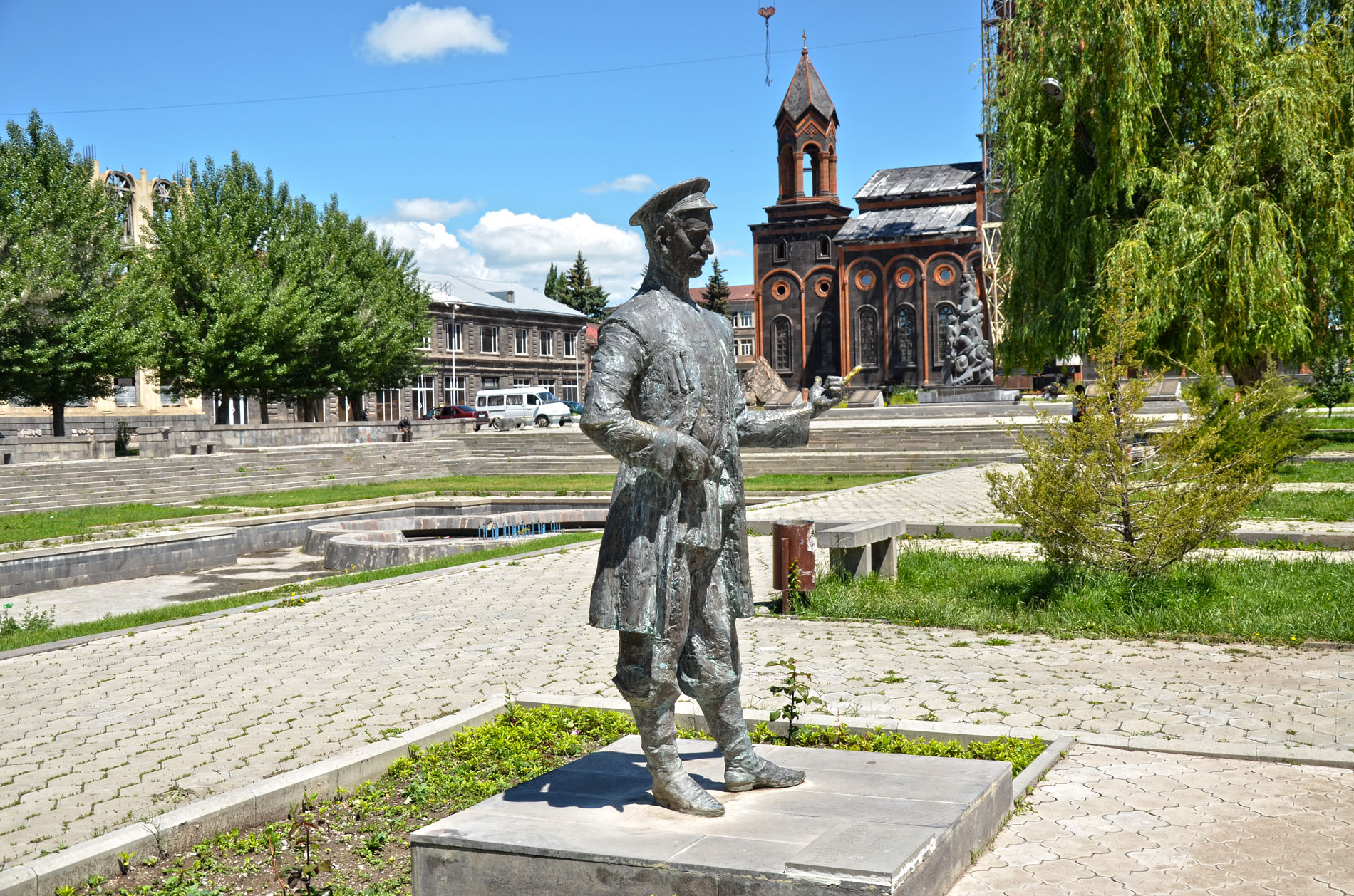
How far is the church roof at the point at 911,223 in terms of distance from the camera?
63.6 meters

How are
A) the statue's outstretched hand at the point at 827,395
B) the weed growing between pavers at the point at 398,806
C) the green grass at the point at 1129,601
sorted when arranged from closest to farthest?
1. the weed growing between pavers at the point at 398,806
2. the statue's outstretched hand at the point at 827,395
3. the green grass at the point at 1129,601

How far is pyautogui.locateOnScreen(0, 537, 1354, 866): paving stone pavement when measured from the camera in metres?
5.55

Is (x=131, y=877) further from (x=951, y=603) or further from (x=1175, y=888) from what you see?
(x=951, y=603)

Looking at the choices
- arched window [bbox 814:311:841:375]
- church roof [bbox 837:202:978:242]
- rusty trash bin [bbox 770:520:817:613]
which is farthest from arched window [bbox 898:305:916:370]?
rusty trash bin [bbox 770:520:817:613]

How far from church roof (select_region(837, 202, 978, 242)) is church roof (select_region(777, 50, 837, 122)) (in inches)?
278

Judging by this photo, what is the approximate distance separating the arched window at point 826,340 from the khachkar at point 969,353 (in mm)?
15573

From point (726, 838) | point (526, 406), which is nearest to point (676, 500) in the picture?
point (726, 838)

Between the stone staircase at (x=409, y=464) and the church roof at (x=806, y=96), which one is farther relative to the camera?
the church roof at (x=806, y=96)

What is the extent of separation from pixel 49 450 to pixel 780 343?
46950 millimetres

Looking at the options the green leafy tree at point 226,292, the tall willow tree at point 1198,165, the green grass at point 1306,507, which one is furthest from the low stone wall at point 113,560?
the green leafy tree at point 226,292

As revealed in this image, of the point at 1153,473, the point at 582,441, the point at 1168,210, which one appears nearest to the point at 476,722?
the point at 1153,473

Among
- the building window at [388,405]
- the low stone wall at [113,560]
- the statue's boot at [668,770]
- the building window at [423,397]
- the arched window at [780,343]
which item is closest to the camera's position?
the statue's boot at [668,770]

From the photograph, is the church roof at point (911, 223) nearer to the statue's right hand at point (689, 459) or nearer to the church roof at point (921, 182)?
the church roof at point (921, 182)

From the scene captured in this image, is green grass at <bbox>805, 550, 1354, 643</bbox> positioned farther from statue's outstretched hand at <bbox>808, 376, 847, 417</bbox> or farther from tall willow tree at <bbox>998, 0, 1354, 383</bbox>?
tall willow tree at <bbox>998, 0, 1354, 383</bbox>
